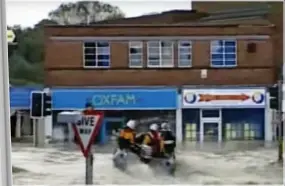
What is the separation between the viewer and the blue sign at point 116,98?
228cm

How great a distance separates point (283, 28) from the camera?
224 cm

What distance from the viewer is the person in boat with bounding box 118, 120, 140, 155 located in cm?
230

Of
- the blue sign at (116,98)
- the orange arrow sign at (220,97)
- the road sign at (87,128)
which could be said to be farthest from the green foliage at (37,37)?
the orange arrow sign at (220,97)

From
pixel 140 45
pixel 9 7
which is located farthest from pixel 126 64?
pixel 9 7

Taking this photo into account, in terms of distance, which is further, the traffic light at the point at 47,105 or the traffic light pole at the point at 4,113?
the traffic light at the point at 47,105

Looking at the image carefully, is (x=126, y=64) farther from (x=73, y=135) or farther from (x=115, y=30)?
(x=73, y=135)

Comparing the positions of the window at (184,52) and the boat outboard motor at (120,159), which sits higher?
the window at (184,52)

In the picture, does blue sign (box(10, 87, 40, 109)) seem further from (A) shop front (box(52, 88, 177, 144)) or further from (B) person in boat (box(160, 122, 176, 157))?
(B) person in boat (box(160, 122, 176, 157))

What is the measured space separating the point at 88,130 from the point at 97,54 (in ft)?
0.97

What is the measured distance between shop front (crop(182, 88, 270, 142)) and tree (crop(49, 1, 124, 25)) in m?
0.41

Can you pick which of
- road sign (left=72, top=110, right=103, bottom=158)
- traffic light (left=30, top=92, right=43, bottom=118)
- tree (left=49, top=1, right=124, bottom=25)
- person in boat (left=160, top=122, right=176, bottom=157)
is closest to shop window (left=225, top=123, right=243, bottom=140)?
person in boat (left=160, top=122, right=176, bottom=157)

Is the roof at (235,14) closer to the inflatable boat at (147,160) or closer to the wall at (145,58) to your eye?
the wall at (145,58)

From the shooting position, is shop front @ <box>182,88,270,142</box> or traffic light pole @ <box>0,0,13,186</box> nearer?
traffic light pole @ <box>0,0,13,186</box>

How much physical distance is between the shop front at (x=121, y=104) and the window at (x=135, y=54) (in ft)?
0.33
